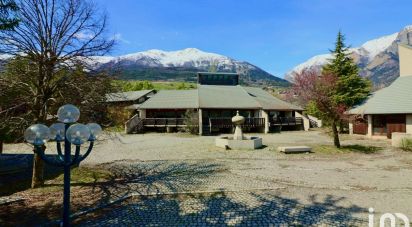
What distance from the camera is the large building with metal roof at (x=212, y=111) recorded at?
111 feet

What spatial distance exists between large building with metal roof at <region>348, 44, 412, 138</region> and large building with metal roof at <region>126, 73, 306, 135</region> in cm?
842

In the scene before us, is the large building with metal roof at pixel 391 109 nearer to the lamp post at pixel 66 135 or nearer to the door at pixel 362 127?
the door at pixel 362 127

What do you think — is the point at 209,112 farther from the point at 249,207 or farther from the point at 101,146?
the point at 249,207

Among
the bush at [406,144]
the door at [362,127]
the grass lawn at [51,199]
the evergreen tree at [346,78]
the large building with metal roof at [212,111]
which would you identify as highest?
the evergreen tree at [346,78]

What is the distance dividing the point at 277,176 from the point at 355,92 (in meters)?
26.9

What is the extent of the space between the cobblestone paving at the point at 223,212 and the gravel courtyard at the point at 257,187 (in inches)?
1.0

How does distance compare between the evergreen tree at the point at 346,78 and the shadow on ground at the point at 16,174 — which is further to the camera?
the evergreen tree at the point at 346,78

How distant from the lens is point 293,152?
1905cm

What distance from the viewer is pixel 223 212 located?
823 cm

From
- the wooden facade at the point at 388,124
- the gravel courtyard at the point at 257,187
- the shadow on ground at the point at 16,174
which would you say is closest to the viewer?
the gravel courtyard at the point at 257,187

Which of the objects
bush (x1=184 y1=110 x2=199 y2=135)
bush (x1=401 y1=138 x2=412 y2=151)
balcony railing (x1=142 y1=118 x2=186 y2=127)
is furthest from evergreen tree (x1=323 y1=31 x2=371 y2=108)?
balcony railing (x1=142 y1=118 x2=186 y2=127)

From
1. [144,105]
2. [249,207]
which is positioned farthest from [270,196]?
[144,105]

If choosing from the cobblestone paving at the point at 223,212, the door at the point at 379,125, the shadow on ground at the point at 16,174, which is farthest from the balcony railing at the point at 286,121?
the cobblestone paving at the point at 223,212

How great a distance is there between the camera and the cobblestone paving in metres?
7.54
